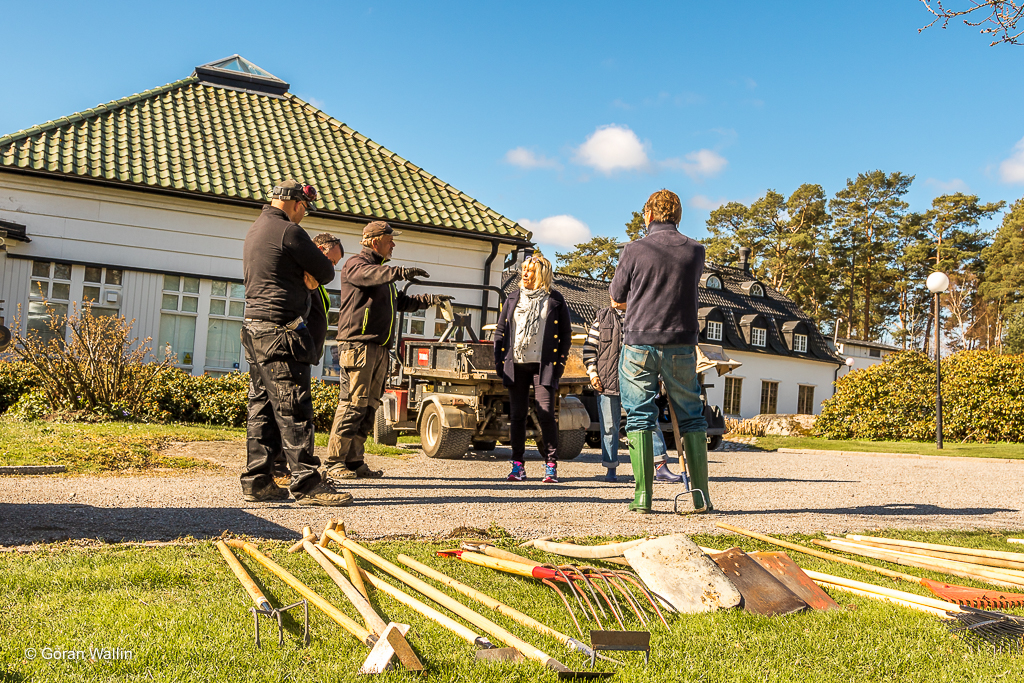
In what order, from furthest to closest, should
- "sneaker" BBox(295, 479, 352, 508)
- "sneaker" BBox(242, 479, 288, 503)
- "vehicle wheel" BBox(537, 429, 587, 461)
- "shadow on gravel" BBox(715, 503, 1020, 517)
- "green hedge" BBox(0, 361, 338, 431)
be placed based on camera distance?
"green hedge" BBox(0, 361, 338, 431)
"vehicle wheel" BBox(537, 429, 587, 461)
"shadow on gravel" BBox(715, 503, 1020, 517)
"sneaker" BBox(242, 479, 288, 503)
"sneaker" BBox(295, 479, 352, 508)

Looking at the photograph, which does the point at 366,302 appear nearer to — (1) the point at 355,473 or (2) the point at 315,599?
(1) the point at 355,473

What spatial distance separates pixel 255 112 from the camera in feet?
62.4

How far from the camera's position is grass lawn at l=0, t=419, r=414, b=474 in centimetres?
736

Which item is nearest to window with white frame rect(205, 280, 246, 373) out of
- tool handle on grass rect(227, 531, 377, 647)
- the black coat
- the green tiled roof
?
the green tiled roof

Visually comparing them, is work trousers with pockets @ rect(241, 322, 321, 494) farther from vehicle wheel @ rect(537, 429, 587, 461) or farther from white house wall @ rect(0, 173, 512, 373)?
white house wall @ rect(0, 173, 512, 373)

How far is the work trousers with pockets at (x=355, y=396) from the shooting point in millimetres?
6871

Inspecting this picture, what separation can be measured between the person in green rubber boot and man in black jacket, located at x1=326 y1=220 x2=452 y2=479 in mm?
1927

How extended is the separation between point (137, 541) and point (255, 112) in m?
16.7

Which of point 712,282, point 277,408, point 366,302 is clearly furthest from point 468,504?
point 712,282

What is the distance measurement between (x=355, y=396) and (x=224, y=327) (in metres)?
9.92

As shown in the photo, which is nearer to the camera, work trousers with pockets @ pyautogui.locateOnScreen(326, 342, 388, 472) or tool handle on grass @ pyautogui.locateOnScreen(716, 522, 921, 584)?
tool handle on grass @ pyautogui.locateOnScreen(716, 522, 921, 584)

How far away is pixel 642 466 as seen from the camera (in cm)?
575

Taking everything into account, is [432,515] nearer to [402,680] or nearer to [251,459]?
[251,459]

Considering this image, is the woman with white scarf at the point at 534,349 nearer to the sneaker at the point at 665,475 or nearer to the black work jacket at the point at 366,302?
the sneaker at the point at 665,475
